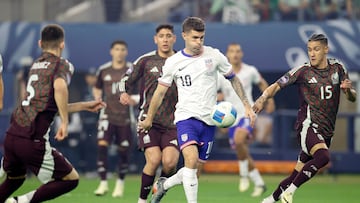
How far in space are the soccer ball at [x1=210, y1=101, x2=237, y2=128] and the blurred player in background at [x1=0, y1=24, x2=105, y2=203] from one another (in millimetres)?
2011

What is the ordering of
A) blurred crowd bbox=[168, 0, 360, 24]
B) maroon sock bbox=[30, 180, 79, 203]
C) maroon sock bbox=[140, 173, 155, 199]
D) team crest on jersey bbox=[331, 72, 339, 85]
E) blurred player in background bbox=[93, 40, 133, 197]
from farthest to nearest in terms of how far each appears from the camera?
blurred crowd bbox=[168, 0, 360, 24] → blurred player in background bbox=[93, 40, 133, 197] → team crest on jersey bbox=[331, 72, 339, 85] → maroon sock bbox=[140, 173, 155, 199] → maroon sock bbox=[30, 180, 79, 203]

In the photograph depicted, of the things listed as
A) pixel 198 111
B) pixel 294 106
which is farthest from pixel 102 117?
pixel 294 106

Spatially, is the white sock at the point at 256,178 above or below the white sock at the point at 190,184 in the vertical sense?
below

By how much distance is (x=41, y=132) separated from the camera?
1191 centimetres

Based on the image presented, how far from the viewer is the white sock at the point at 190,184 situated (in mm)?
12766

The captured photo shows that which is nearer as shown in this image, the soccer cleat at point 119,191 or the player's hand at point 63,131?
the player's hand at point 63,131

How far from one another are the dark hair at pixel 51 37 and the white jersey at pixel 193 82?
1.68 metres

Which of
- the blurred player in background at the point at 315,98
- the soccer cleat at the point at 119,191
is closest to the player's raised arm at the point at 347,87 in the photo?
the blurred player in background at the point at 315,98

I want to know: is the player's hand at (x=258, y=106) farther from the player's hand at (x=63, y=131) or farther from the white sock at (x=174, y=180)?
the player's hand at (x=63, y=131)

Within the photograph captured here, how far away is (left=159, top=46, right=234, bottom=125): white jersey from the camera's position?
43.0 feet

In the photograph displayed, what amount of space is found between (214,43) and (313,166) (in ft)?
36.4

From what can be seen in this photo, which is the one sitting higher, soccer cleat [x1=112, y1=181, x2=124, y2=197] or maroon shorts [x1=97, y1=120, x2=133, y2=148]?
maroon shorts [x1=97, y1=120, x2=133, y2=148]

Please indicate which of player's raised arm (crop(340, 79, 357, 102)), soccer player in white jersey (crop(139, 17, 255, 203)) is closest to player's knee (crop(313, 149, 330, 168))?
Result: player's raised arm (crop(340, 79, 357, 102))

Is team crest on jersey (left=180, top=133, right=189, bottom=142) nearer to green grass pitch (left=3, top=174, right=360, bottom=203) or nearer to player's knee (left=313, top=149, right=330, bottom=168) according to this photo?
player's knee (left=313, top=149, right=330, bottom=168)
